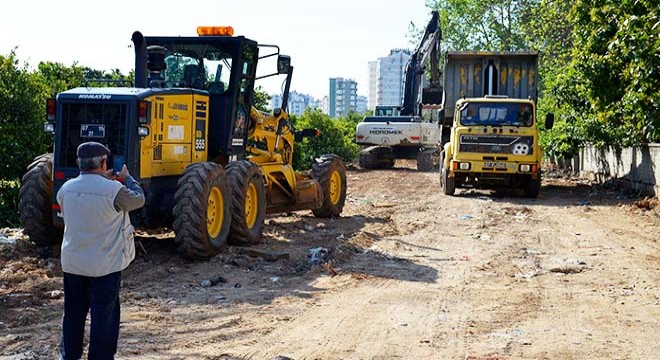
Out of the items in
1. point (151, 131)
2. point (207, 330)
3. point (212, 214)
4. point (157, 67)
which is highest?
point (157, 67)

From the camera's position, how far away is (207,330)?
21.4 ft

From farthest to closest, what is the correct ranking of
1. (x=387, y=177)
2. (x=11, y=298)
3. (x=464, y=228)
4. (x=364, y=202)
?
1. (x=387, y=177)
2. (x=364, y=202)
3. (x=464, y=228)
4. (x=11, y=298)

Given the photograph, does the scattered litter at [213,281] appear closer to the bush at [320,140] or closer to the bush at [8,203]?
the bush at [8,203]

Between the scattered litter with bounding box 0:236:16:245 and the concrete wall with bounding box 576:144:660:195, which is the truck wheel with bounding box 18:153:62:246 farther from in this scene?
the concrete wall with bounding box 576:144:660:195

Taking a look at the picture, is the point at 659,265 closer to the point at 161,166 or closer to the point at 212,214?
the point at 212,214

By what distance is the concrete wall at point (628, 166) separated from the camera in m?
17.4

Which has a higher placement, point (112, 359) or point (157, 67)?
point (157, 67)

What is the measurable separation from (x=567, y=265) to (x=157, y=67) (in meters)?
5.48

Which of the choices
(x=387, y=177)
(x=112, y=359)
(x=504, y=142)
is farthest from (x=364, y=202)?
(x=112, y=359)

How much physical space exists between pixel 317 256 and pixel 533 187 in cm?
982

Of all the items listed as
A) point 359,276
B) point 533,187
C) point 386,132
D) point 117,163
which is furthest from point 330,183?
point 386,132

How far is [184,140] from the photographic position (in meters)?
9.95

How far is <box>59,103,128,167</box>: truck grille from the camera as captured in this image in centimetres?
883

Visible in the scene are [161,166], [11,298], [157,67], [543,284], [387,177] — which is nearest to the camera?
[11,298]
